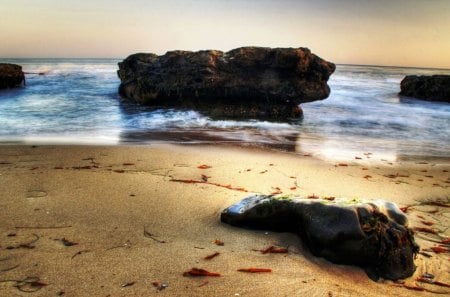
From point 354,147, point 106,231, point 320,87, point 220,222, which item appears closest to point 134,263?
point 106,231

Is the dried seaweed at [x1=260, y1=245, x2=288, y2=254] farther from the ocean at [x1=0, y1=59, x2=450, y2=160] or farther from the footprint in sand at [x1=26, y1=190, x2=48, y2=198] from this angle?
the ocean at [x1=0, y1=59, x2=450, y2=160]

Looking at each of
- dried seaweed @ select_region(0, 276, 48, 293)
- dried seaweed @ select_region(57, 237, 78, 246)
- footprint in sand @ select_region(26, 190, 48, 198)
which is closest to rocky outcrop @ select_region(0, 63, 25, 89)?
footprint in sand @ select_region(26, 190, 48, 198)

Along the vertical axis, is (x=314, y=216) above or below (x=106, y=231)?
above

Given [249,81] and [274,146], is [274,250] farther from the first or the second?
[249,81]

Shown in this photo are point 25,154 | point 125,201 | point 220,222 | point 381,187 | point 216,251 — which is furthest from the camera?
point 25,154

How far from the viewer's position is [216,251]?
106 inches

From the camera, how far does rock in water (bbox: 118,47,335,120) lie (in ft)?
40.2

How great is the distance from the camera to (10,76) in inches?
747

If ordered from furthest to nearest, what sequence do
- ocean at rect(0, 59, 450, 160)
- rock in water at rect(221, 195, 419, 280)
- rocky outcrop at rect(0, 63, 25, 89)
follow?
rocky outcrop at rect(0, 63, 25, 89), ocean at rect(0, 59, 450, 160), rock in water at rect(221, 195, 419, 280)

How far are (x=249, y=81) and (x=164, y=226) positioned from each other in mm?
9825

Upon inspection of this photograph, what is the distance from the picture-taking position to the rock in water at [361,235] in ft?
8.23

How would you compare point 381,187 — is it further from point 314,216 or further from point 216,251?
point 216,251

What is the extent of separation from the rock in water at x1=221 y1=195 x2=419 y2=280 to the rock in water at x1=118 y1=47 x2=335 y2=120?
929 centimetres

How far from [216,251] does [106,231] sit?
97 centimetres
